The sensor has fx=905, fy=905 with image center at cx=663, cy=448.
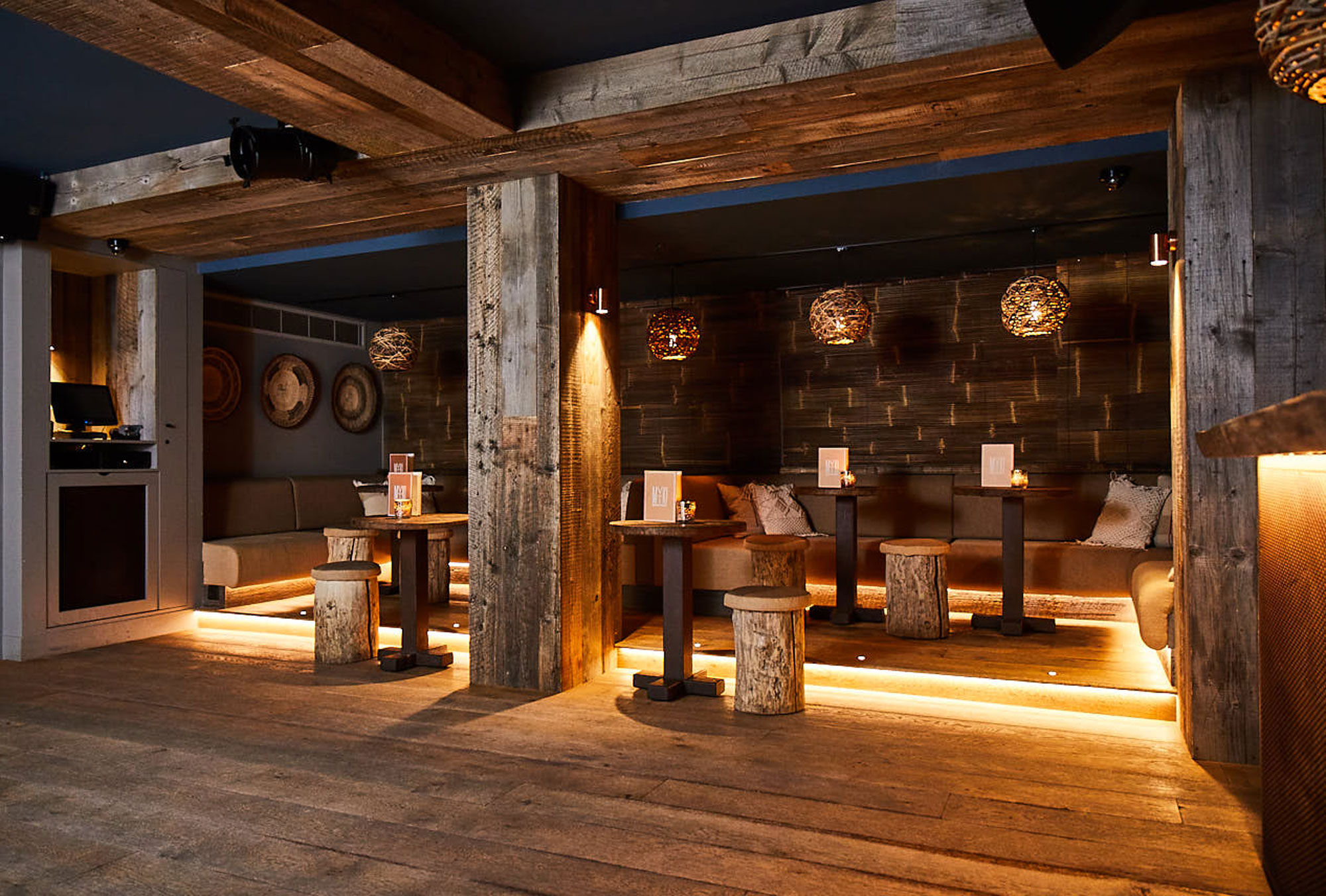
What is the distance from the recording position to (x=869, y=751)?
11.2 feet

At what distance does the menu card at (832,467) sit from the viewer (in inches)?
238

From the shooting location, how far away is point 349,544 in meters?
6.62

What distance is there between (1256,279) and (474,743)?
3.41 metres

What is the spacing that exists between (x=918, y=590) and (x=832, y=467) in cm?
103

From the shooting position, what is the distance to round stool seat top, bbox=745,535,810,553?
5.86 meters

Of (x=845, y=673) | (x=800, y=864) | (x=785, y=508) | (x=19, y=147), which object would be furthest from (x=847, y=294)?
(x=19, y=147)

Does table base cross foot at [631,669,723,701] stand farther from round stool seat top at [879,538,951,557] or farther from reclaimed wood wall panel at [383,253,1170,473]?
reclaimed wood wall panel at [383,253,1170,473]

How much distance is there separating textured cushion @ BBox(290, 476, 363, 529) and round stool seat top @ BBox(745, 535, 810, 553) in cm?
372

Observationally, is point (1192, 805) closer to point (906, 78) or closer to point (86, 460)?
point (906, 78)

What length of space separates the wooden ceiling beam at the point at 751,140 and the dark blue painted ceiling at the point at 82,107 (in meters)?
0.20

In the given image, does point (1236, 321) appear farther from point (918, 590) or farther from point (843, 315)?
point (843, 315)

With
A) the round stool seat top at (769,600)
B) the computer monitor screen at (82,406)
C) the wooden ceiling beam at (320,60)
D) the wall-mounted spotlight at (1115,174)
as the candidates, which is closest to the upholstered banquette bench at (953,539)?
the wall-mounted spotlight at (1115,174)

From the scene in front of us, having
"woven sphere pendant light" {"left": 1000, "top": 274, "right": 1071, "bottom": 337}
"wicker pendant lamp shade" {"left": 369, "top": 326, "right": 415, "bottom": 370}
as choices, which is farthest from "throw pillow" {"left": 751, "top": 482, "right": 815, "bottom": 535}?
"wicker pendant lamp shade" {"left": 369, "top": 326, "right": 415, "bottom": 370}

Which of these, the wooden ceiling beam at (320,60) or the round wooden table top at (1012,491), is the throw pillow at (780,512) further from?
the wooden ceiling beam at (320,60)
